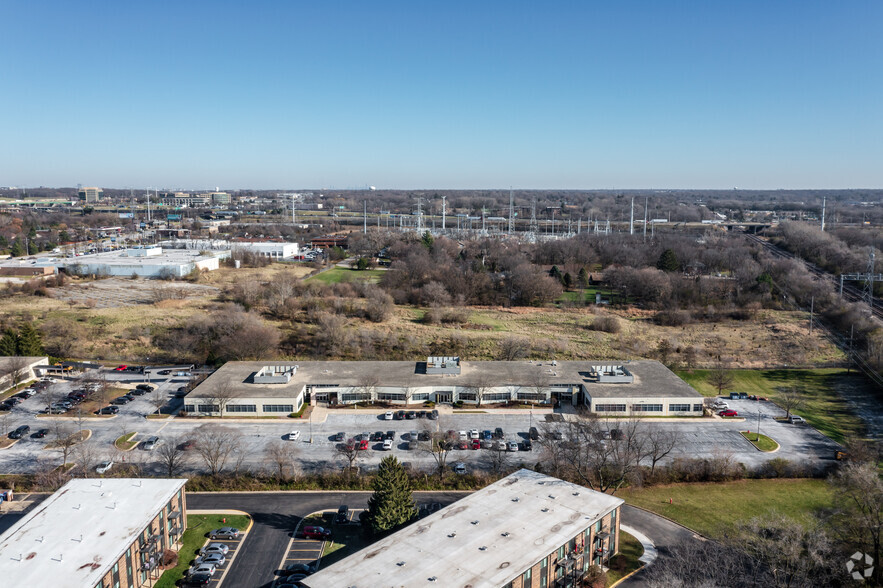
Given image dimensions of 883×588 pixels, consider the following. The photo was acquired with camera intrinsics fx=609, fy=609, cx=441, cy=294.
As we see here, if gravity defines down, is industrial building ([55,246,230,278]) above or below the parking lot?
above

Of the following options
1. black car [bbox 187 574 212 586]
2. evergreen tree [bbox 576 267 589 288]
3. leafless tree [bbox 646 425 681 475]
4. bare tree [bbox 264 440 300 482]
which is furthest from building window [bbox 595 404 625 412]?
evergreen tree [bbox 576 267 589 288]

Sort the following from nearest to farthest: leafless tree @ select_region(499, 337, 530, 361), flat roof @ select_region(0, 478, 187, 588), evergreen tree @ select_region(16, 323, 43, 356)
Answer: flat roof @ select_region(0, 478, 187, 588), evergreen tree @ select_region(16, 323, 43, 356), leafless tree @ select_region(499, 337, 530, 361)

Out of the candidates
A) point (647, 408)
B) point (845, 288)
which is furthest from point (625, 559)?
point (845, 288)

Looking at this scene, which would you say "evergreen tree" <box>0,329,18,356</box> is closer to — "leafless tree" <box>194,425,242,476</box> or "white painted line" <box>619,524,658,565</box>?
"leafless tree" <box>194,425,242,476</box>

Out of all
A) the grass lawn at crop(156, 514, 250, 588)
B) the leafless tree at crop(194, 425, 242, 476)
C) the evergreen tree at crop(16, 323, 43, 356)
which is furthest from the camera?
the evergreen tree at crop(16, 323, 43, 356)

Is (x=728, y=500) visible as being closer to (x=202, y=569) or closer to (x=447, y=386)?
(x=447, y=386)

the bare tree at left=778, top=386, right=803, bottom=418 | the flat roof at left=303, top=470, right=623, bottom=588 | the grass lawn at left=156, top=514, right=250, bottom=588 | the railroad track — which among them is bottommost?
the grass lawn at left=156, top=514, right=250, bottom=588

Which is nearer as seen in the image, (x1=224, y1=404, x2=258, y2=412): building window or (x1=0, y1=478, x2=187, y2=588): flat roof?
(x1=0, y1=478, x2=187, y2=588): flat roof
